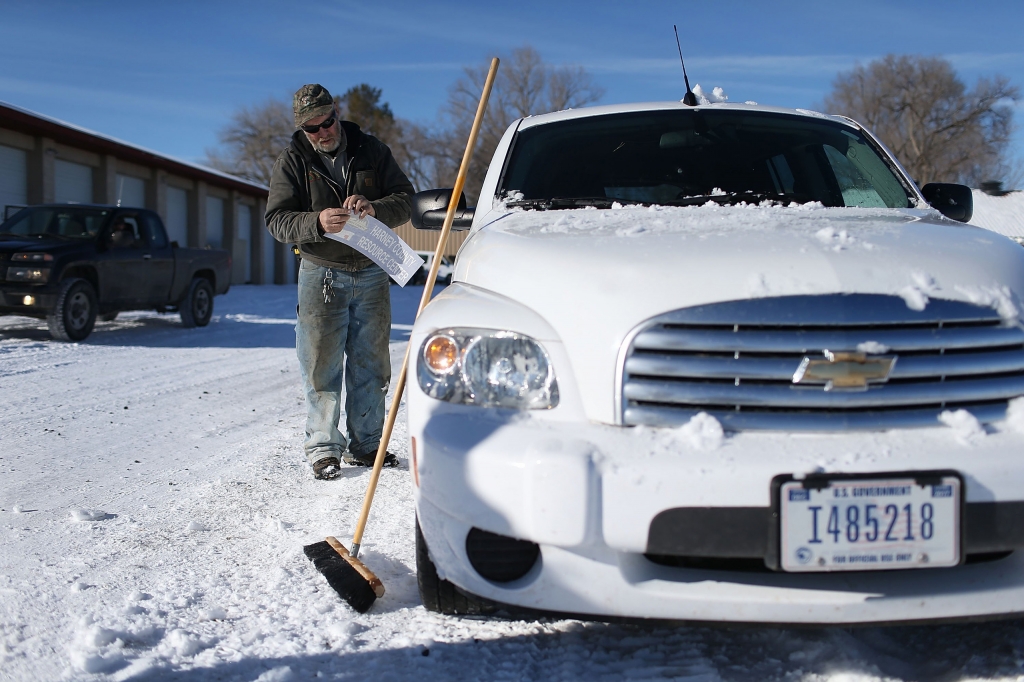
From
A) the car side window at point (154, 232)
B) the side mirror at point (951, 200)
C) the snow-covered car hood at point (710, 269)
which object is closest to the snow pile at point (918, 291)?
the snow-covered car hood at point (710, 269)

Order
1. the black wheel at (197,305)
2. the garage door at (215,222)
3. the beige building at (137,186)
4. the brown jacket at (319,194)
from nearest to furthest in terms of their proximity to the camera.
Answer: the brown jacket at (319,194) → the black wheel at (197,305) → the beige building at (137,186) → the garage door at (215,222)

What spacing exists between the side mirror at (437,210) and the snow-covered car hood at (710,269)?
3.44 ft

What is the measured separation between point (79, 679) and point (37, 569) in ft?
2.87

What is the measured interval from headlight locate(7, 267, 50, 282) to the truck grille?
29.0 feet

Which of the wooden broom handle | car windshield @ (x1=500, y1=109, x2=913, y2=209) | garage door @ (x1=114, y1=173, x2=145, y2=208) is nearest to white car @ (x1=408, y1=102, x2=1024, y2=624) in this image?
the wooden broom handle

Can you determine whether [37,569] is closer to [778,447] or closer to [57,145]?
[778,447]

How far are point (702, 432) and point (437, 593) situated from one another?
905 millimetres

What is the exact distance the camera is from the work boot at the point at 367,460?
4129 mm

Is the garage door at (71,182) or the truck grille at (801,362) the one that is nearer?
the truck grille at (801,362)

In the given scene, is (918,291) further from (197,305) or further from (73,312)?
(197,305)

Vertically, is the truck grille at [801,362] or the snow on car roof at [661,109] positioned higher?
the snow on car roof at [661,109]

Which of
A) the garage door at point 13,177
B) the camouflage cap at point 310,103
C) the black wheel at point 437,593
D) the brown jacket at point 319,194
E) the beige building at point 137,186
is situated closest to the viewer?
the black wheel at point 437,593

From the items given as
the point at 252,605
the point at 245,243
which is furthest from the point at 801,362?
the point at 245,243

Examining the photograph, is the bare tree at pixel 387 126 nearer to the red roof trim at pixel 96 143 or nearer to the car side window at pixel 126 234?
the red roof trim at pixel 96 143
